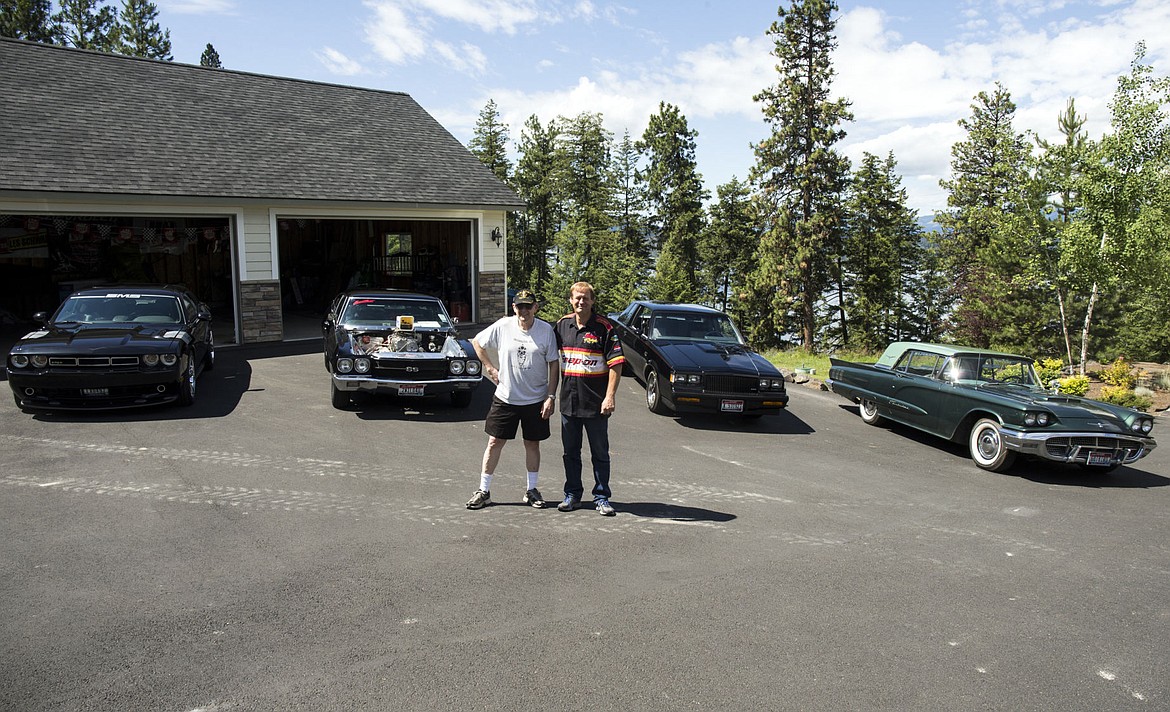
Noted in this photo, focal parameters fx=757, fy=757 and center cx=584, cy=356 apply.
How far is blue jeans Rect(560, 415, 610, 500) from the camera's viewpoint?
6098 millimetres

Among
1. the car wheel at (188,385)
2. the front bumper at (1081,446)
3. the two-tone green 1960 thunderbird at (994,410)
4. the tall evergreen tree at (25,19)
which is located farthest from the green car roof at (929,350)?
the tall evergreen tree at (25,19)

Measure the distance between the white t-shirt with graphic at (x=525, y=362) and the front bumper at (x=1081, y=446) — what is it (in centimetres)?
544

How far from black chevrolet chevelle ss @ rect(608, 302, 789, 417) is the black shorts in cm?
447

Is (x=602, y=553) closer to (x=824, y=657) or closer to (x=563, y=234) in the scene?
(x=824, y=657)

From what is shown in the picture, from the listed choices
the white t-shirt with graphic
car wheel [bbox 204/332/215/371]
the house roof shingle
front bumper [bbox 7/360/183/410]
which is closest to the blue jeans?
the white t-shirt with graphic

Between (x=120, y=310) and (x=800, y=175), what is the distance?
2971 centimetres

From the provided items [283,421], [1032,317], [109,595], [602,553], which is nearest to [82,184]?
[283,421]

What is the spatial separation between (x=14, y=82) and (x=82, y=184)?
450cm

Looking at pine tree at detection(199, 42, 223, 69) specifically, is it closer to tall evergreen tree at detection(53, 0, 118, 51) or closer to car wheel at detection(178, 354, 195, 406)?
tall evergreen tree at detection(53, 0, 118, 51)

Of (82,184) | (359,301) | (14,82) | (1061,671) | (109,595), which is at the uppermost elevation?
(14,82)

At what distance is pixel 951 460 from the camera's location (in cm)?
922

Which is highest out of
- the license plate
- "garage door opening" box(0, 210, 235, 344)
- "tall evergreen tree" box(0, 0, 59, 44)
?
"tall evergreen tree" box(0, 0, 59, 44)

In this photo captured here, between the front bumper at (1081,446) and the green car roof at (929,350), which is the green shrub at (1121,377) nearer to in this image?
the green car roof at (929,350)

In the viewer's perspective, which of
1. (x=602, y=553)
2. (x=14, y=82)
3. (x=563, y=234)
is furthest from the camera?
(x=563, y=234)
